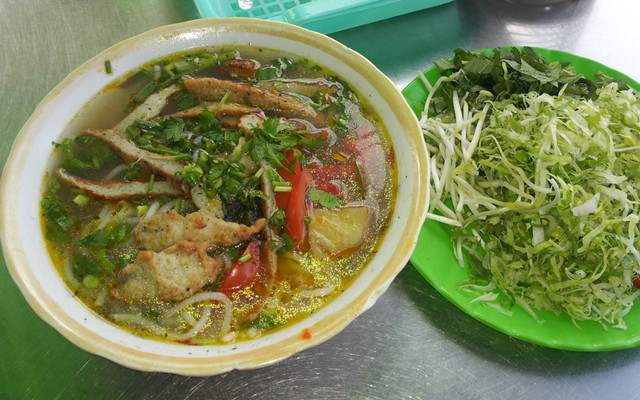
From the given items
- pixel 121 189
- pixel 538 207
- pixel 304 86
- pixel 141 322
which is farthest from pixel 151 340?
pixel 538 207

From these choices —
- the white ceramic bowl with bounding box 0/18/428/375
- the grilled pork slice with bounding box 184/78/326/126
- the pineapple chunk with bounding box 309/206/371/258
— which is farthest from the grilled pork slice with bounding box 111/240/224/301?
the grilled pork slice with bounding box 184/78/326/126

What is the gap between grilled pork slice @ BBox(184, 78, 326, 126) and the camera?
6.80 feet

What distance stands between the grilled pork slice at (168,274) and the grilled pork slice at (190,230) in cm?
5

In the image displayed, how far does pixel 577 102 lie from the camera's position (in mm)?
2383

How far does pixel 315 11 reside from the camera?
109 inches

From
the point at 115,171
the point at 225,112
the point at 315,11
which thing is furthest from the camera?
the point at 315,11

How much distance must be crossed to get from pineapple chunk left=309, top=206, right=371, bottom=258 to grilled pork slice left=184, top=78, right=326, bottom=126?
18.8 inches

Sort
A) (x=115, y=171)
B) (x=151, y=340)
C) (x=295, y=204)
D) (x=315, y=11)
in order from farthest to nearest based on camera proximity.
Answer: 1. (x=315, y=11)
2. (x=115, y=171)
3. (x=295, y=204)
4. (x=151, y=340)

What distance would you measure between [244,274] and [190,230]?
10.4 inches

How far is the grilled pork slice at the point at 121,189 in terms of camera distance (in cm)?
184

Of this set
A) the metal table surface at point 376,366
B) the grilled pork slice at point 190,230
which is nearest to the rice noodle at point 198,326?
the grilled pork slice at point 190,230

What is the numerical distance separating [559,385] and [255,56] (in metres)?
2.05

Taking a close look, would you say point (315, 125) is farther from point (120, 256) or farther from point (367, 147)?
point (120, 256)

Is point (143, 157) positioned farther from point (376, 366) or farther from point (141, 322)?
point (376, 366)
